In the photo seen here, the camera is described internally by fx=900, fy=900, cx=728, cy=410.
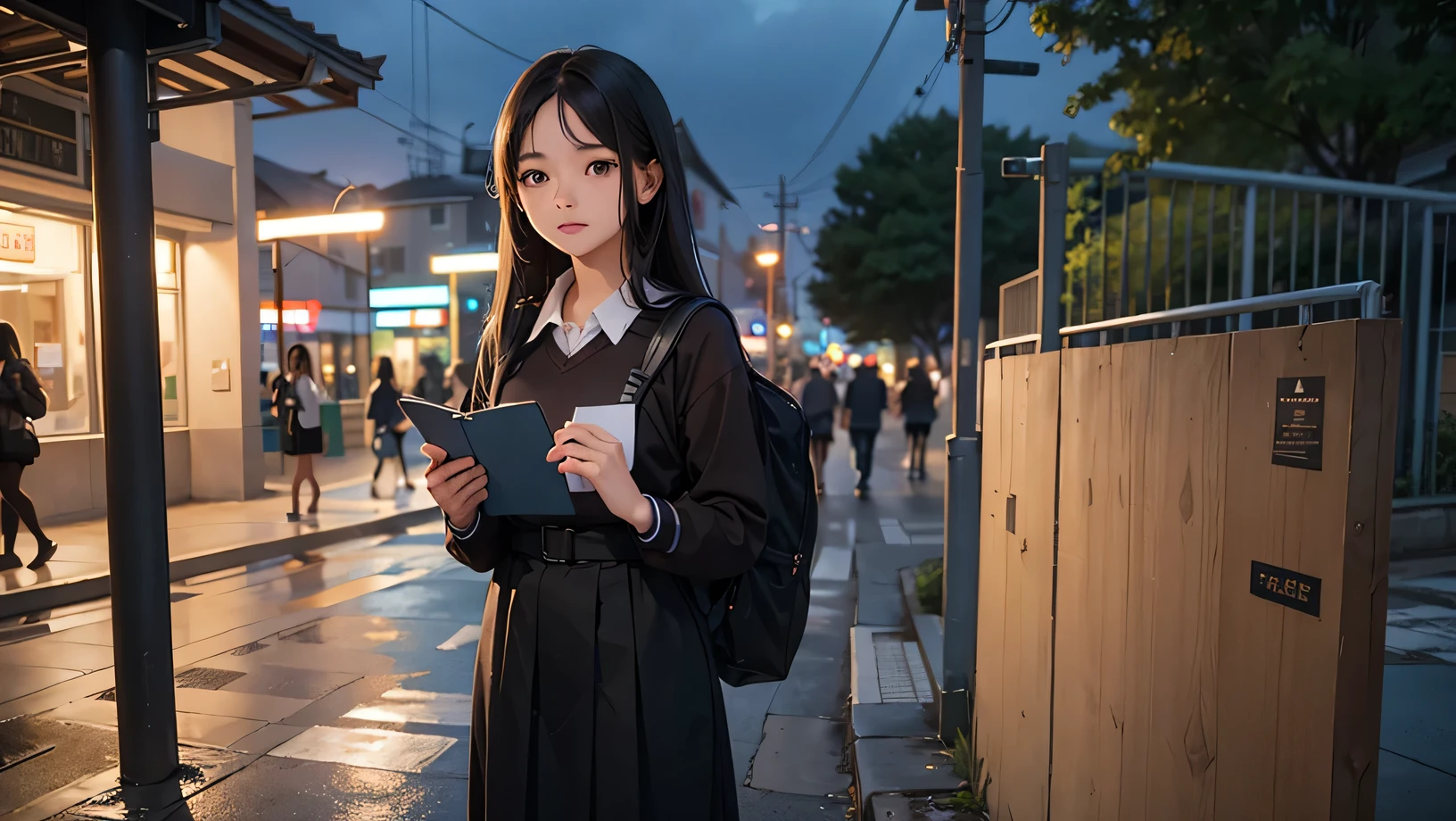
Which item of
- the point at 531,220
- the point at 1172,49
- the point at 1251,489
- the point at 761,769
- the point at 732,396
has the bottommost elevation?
the point at 761,769

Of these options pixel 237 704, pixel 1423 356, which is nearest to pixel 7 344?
pixel 237 704

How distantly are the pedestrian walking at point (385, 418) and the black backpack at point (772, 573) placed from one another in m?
11.1

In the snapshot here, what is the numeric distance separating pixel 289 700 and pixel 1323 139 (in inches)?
351

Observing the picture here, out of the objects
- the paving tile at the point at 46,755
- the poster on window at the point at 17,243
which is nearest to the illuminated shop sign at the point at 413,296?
the poster on window at the point at 17,243

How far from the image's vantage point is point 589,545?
1.70m

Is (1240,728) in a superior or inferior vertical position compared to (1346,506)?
inferior

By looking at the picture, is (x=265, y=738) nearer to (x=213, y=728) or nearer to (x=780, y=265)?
(x=213, y=728)

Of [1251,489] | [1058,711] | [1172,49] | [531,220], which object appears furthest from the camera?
[1172,49]

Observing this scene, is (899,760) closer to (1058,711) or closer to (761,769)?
(761,769)

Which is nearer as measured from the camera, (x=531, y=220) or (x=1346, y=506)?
(x=1346, y=506)

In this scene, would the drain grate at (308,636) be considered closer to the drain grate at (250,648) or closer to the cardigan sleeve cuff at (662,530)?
the drain grate at (250,648)

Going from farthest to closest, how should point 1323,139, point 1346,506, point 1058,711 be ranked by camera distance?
point 1323,139 → point 1058,711 → point 1346,506

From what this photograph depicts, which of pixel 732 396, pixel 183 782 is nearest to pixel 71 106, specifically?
pixel 183 782

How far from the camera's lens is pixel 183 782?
3.67 meters
